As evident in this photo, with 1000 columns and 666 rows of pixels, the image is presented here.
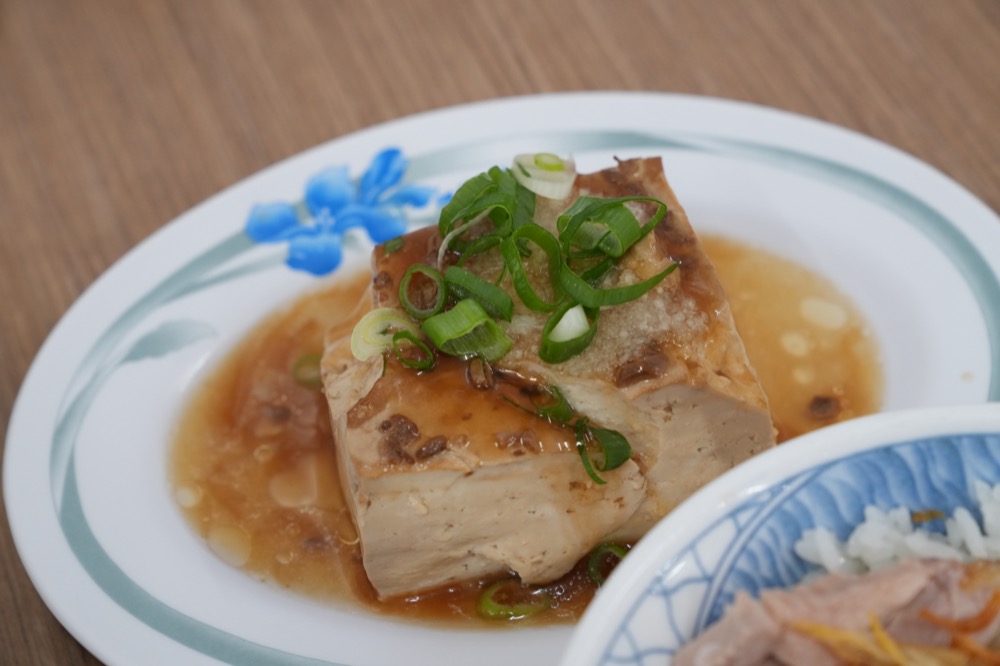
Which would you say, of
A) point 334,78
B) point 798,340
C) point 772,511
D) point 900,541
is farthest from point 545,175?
point 334,78

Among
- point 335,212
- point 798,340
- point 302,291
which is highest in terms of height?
point 798,340

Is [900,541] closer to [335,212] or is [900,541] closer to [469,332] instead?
[469,332]

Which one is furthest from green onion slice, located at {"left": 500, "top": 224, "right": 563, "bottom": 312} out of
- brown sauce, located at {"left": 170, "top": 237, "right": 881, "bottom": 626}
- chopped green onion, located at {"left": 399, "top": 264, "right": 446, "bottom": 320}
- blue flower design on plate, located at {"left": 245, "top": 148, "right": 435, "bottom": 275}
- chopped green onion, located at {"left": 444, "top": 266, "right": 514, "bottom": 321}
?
blue flower design on plate, located at {"left": 245, "top": 148, "right": 435, "bottom": 275}

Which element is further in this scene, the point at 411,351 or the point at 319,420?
the point at 319,420

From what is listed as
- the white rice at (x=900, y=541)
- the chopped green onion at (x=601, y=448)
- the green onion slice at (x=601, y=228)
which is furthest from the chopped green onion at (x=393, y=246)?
the white rice at (x=900, y=541)

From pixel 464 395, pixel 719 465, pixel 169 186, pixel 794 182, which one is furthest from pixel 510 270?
pixel 169 186

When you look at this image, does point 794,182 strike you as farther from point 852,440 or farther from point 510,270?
point 852,440

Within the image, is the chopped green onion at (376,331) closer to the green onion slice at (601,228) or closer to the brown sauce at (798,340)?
the green onion slice at (601,228)
